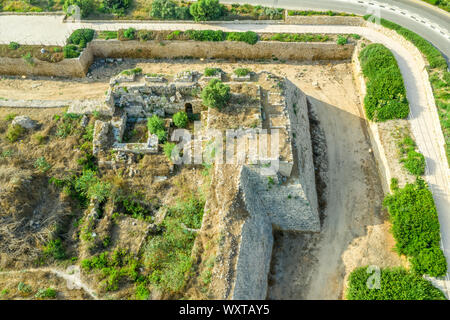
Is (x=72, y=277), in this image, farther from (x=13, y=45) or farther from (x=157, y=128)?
(x=13, y=45)

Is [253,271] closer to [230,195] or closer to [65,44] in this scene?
[230,195]

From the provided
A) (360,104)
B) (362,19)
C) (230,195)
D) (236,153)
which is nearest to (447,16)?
(362,19)

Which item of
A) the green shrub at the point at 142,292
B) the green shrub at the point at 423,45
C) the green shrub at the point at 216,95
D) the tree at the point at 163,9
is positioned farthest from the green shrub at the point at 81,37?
the green shrub at the point at 423,45

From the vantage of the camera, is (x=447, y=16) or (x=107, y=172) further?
(x=447, y=16)

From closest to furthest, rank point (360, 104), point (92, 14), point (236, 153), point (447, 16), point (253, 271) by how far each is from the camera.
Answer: point (253, 271) < point (236, 153) < point (360, 104) < point (447, 16) < point (92, 14)

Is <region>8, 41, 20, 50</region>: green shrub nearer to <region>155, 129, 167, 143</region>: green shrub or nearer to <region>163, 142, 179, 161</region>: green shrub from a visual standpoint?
<region>155, 129, 167, 143</region>: green shrub

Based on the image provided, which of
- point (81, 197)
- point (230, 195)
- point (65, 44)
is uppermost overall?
point (65, 44)

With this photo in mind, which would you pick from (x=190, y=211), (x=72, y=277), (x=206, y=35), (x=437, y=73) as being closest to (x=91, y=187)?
(x=72, y=277)
